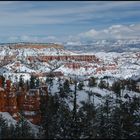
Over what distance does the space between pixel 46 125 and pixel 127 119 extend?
12645 mm

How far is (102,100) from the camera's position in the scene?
113 m

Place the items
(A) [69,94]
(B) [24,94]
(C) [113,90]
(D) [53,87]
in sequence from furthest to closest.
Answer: (C) [113,90]
(D) [53,87]
(A) [69,94]
(B) [24,94]

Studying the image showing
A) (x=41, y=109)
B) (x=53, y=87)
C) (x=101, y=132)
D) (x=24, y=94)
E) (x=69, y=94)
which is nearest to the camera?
(x=101, y=132)

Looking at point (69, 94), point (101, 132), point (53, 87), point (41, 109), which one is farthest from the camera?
point (53, 87)

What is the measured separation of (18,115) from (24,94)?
7.83 m

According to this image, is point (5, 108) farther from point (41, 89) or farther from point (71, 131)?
point (71, 131)

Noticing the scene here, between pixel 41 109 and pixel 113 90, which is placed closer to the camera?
pixel 41 109

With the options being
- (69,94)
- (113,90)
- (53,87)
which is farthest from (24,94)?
(113,90)

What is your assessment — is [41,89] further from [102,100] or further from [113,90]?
[113,90]

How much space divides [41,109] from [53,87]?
1444 inches

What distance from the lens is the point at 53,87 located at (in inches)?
4843

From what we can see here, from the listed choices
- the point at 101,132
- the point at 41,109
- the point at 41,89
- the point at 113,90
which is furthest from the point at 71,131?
the point at 113,90

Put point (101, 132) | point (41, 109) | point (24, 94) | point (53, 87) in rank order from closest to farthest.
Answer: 1. point (101, 132)
2. point (41, 109)
3. point (24, 94)
4. point (53, 87)

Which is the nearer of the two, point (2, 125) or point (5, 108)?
point (2, 125)
